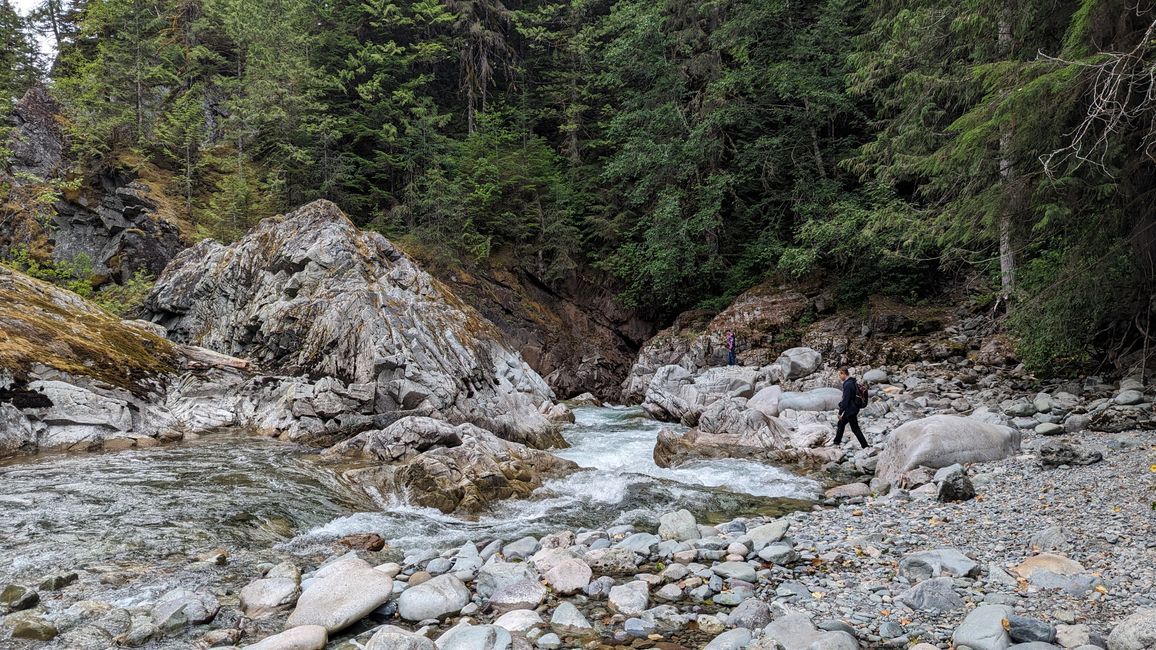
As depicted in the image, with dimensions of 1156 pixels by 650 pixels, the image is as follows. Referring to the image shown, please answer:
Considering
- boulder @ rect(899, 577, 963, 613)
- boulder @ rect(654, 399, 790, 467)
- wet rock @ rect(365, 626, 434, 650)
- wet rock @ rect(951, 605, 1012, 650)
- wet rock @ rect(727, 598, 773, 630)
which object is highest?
wet rock @ rect(951, 605, 1012, 650)

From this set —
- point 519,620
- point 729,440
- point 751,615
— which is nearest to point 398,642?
point 519,620

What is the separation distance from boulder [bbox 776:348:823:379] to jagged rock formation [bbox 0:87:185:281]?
80.9 ft

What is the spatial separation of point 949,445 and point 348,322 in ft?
45.1

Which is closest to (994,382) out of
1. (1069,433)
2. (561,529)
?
(1069,433)

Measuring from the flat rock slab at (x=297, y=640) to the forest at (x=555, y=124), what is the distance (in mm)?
14474

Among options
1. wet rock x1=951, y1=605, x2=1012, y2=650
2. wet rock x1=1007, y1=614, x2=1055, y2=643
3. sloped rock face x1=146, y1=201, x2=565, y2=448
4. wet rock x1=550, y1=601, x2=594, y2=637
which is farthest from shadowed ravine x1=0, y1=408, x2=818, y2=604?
wet rock x1=1007, y1=614, x2=1055, y2=643

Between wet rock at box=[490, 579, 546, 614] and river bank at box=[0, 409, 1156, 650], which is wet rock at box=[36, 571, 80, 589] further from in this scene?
wet rock at box=[490, 579, 546, 614]

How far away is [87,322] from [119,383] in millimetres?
2209

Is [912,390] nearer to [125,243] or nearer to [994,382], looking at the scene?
[994,382]

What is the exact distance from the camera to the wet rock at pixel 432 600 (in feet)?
15.4

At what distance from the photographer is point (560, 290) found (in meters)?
29.1

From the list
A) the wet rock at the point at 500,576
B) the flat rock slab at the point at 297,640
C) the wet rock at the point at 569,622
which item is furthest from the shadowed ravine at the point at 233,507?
the wet rock at the point at 569,622

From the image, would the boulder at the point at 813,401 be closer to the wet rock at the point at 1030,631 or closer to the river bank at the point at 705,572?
the river bank at the point at 705,572

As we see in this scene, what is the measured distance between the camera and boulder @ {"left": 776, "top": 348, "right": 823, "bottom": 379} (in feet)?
59.9
